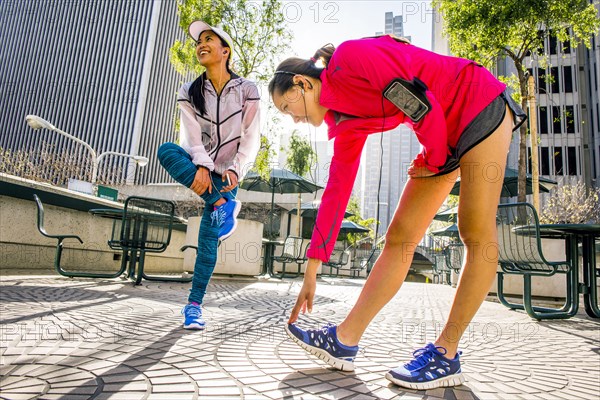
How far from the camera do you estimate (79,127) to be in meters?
61.8

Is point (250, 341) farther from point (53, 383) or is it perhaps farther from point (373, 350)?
point (53, 383)

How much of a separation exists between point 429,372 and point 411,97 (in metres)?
1.04

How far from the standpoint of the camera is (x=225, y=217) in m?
2.57

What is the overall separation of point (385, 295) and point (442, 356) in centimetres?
32

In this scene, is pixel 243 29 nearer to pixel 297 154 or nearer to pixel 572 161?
pixel 297 154

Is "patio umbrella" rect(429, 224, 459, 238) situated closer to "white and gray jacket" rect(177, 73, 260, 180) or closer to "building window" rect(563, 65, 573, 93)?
"white and gray jacket" rect(177, 73, 260, 180)

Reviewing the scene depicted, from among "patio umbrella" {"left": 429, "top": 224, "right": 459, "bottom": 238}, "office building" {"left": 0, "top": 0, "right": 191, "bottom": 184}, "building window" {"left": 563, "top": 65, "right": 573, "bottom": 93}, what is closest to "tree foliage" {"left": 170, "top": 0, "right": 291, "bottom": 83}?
"patio umbrella" {"left": 429, "top": 224, "right": 459, "bottom": 238}

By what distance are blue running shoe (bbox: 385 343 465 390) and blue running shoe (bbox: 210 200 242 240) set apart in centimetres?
143

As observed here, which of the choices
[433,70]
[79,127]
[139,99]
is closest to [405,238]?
[433,70]

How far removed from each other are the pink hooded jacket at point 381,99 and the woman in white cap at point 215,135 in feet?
3.28

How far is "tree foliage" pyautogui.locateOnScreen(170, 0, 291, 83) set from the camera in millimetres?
10375

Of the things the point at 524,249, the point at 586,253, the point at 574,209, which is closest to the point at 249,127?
the point at 524,249

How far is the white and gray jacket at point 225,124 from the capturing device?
263cm

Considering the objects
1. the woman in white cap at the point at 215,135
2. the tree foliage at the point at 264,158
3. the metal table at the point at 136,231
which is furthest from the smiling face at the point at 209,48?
the tree foliage at the point at 264,158
